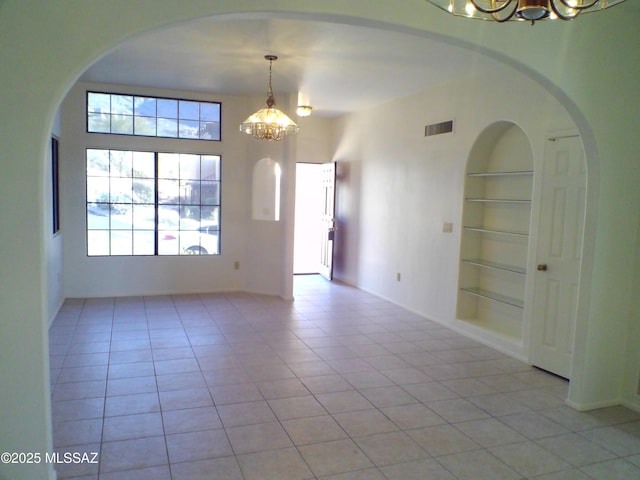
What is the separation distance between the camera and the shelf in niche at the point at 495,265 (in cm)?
495

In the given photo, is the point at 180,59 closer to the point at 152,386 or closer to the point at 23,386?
the point at 152,386

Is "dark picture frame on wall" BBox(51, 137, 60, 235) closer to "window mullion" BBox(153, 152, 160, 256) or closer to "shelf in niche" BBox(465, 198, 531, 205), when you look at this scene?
"window mullion" BBox(153, 152, 160, 256)

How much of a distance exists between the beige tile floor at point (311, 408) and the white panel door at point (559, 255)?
29 centimetres

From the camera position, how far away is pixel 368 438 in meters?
3.15

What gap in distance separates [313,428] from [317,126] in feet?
21.4

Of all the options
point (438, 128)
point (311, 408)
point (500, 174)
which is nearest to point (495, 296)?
point (500, 174)

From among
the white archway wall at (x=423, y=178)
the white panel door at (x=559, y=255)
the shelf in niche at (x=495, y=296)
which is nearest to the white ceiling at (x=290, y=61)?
the white archway wall at (x=423, y=178)

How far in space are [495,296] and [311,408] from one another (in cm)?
270

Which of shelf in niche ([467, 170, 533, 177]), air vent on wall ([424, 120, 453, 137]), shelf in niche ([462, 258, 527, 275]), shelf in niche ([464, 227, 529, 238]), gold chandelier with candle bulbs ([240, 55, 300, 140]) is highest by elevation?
air vent on wall ([424, 120, 453, 137])

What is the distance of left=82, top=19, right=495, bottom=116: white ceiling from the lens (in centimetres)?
414

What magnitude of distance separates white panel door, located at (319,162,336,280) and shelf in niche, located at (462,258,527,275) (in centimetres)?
324

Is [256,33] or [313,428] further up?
[256,33]

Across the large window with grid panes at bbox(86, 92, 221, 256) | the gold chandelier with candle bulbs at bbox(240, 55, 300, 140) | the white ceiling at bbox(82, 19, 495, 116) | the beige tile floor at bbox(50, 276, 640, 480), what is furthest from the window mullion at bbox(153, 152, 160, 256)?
the gold chandelier with candle bulbs at bbox(240, 55, 300, 140)

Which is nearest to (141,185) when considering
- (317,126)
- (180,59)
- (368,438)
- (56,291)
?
(56,291)
